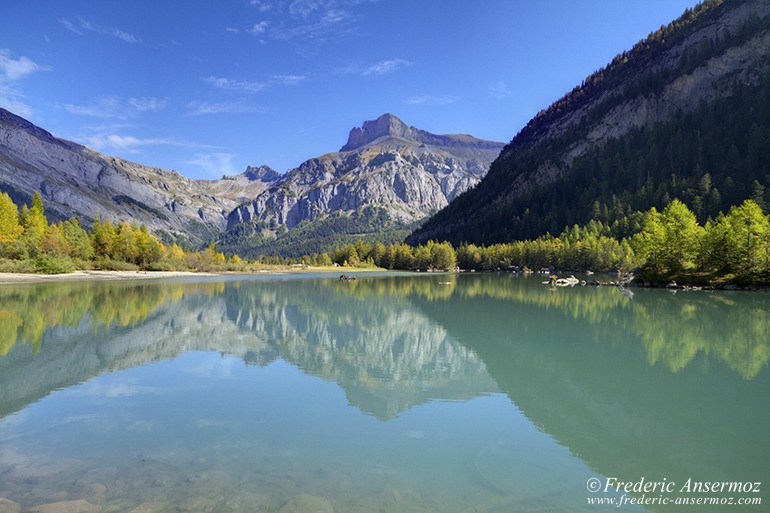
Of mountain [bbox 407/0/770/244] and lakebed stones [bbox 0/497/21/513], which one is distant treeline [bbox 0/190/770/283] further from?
lakebed stones [bbox 0/497/21/513]

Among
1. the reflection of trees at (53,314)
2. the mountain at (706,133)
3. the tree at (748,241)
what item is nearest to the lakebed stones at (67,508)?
the reflection of trees at (53,314)

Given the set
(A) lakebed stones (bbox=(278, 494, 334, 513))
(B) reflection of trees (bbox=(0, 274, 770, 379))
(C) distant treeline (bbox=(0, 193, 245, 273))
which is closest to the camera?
(A) lakebed stones (bbox=(278, 494, 334, 513))

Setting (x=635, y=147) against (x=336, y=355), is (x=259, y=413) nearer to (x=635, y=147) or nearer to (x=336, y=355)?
(x=336, y=355)

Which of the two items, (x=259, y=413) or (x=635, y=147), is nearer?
(x=259, y=413)

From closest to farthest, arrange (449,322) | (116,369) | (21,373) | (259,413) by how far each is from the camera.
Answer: (259,413) < (21,373) < (116,369) < (449,322)

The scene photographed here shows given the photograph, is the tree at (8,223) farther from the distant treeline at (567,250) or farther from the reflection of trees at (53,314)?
the reflection of trees at (53,314)

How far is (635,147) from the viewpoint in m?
198

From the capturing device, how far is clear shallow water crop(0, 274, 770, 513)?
8562 millimetres

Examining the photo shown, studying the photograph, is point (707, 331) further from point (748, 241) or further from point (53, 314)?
point (53, 314)

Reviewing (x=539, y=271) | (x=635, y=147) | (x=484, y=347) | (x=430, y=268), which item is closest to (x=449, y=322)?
(x=484, y=347)

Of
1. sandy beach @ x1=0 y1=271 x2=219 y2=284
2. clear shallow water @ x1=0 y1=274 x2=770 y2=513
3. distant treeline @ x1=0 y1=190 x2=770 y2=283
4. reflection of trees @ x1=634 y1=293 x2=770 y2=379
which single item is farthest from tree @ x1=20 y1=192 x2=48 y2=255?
reflection of trees @ x1=634 y1=293 x2=770 y2=379

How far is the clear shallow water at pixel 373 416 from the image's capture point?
8.56m

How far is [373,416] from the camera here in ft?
44.2

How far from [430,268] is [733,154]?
124 m
